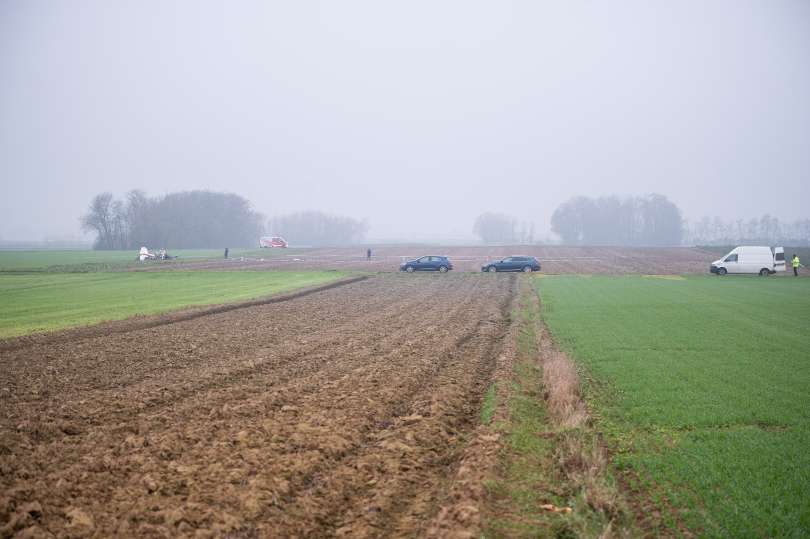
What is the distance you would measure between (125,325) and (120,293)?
1340cm

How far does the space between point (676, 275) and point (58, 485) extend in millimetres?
46955

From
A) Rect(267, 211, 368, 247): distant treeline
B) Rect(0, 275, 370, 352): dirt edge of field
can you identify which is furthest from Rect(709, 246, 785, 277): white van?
Rect(267, 211, 368, 247): distant treeline

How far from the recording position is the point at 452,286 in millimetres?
36031

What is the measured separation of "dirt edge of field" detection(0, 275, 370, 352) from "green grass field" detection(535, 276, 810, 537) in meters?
15.8

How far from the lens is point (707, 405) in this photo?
1035cm

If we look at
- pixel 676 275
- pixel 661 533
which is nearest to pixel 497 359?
pixel 661 533

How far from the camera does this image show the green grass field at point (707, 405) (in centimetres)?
660

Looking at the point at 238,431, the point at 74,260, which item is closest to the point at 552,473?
the point at 238,431

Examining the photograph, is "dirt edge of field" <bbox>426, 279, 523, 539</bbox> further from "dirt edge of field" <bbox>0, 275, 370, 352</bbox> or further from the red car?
the red car

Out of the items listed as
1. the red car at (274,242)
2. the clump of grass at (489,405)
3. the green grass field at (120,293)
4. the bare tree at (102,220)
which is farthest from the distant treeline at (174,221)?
the clump of grass at (489,405)

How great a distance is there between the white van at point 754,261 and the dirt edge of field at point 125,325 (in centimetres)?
3762

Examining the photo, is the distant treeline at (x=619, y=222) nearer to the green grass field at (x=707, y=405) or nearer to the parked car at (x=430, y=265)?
the parked car at (x=430, y=265)

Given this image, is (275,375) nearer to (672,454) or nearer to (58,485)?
(58,485)

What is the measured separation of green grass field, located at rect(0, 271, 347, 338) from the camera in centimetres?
2216
